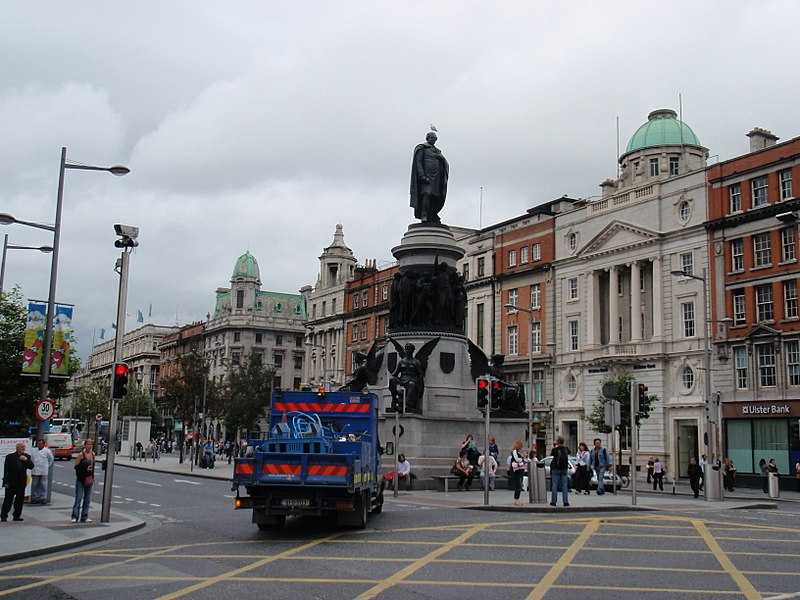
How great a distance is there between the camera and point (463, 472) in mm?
31391

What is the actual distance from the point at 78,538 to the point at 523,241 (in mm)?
57175

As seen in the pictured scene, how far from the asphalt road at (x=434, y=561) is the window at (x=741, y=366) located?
1245 inches

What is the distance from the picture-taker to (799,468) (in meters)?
43.1

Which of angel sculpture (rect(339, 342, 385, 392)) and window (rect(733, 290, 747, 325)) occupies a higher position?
window (rect(733, 290, 747, 325))

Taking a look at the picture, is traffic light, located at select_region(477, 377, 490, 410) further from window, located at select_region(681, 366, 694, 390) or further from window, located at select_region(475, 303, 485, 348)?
window, located at select_region(475, 303, 485, 348)

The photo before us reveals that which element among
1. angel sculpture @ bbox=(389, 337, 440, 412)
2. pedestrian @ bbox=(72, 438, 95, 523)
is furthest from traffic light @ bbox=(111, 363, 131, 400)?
angel sculpture @ bbox=(389, 337, 440, 412)

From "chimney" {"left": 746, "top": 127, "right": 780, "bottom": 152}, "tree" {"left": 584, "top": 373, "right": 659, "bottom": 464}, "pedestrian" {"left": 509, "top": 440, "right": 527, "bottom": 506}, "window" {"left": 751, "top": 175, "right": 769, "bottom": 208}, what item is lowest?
"pedestrian" {"left": 509, "top": 440, "right": 527, "bottom": 506}

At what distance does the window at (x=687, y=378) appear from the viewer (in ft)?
179

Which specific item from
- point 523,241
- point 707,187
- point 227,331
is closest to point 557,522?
point 707,187

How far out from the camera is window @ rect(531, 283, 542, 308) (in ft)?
224

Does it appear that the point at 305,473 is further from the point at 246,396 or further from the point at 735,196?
the point at 246,396

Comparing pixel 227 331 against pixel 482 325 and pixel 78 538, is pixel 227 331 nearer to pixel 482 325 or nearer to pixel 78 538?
pixel 482 325

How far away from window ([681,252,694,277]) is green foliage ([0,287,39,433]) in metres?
38.8

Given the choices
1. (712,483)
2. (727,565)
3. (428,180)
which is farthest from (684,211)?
(727,565)
